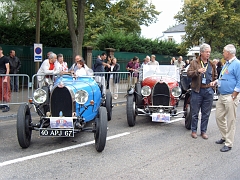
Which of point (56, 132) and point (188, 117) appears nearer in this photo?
point (56, 132)

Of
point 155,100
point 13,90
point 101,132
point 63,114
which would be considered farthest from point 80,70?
point 13,90

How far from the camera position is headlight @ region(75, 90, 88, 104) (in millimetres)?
5777

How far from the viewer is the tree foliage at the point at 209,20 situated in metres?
22.2

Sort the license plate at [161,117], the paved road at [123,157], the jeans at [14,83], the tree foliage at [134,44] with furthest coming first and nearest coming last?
the tree foliage at [134,44]
the jeans at [14,83]
the license plate at [161,117]
the paved road at [123,157]

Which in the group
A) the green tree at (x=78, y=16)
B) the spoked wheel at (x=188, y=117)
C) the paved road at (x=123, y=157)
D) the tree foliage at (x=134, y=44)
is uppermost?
the green tree at (x=78, y=16)

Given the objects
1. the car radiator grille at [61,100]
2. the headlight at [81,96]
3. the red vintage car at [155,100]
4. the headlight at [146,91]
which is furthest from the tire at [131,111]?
the car radiator grille at [61,100]

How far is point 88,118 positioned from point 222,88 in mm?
2834

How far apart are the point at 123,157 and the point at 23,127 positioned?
6.13 feet

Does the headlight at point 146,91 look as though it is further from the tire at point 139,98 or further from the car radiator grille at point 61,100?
the car radiator grille at point 61,100

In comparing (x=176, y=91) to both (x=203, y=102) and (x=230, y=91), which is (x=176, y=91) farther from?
(x=230, y=91)

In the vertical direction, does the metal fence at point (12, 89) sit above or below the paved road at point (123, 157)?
above

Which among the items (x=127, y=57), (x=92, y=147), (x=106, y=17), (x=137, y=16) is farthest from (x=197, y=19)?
(x=92, y=147)

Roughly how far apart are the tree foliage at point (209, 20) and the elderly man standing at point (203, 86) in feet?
54.2

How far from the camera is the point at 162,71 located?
8.70 meters
